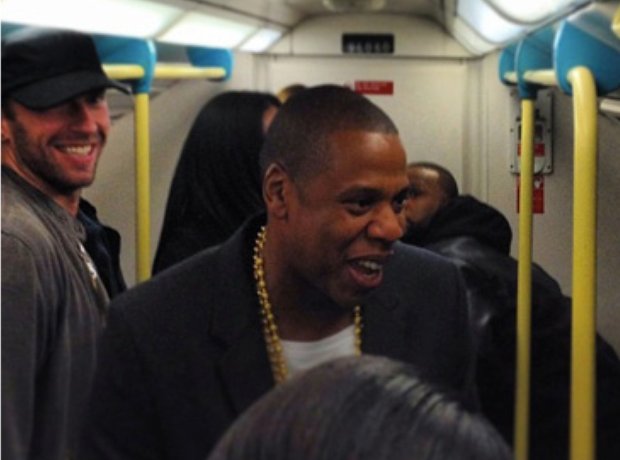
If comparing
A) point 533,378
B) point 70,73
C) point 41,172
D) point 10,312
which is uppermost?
point 70,73

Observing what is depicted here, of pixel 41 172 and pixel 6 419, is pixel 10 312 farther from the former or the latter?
pixel 41 172

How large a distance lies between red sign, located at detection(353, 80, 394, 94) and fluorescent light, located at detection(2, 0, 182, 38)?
328 millimetres

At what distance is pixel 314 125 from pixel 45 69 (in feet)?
1.35

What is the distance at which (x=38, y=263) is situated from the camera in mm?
1003

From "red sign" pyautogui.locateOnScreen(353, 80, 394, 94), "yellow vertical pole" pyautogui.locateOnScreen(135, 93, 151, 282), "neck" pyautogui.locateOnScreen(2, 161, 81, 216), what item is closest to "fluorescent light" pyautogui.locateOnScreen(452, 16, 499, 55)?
"red sign" pyautogui.locateOnScreen(353, 80, 394, 94)

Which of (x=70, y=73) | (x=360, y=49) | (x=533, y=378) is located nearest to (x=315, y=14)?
(x=360, y=49)

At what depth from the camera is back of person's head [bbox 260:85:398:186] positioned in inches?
32.0

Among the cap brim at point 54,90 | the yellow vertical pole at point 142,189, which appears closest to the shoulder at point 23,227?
the cap brim at point 54,90

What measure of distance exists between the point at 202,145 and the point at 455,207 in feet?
2.26

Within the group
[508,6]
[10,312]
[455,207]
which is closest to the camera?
[10,312]

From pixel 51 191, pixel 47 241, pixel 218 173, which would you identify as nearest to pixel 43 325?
pixel 47 241

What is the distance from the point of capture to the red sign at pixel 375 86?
1450 millimetres

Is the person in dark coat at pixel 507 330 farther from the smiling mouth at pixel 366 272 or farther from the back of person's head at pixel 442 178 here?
the smiling mouth at pixel 366 272

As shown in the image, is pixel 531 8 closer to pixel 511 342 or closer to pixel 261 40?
pixel 511 342
